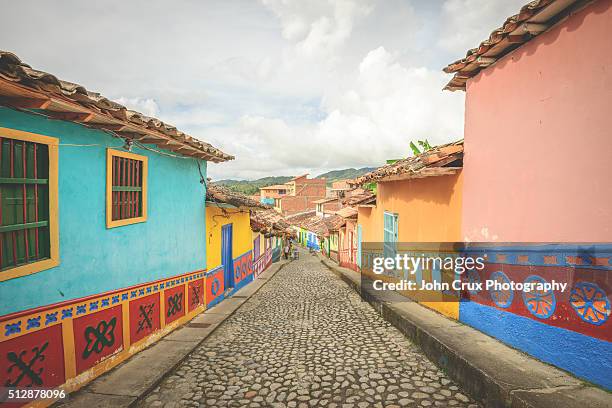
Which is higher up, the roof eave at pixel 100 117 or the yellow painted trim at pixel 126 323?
the roof eave at pixel 100 117

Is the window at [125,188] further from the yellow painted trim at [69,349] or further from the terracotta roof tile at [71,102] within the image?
the yellow painted trim at [69,349]

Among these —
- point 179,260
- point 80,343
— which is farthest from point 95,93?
point 179,260

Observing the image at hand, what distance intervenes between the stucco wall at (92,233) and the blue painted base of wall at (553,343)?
577 cm

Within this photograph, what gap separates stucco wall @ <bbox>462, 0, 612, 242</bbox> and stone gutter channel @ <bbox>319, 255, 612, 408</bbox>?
154cm

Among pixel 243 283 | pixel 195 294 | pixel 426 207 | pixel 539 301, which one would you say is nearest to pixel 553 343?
pixel 539 301

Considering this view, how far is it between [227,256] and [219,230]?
157 centimetres

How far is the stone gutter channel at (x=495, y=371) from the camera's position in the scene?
3391 mm

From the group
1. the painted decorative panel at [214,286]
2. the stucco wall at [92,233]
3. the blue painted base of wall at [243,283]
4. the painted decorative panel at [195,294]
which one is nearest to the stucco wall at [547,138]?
the stucco wall at [92,233]

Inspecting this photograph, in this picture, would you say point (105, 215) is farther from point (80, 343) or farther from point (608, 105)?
point (608, 105)

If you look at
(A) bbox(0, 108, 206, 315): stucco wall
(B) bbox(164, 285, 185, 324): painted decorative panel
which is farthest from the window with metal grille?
(B) bbox(164, 285, 185, 324): painted decorative panel

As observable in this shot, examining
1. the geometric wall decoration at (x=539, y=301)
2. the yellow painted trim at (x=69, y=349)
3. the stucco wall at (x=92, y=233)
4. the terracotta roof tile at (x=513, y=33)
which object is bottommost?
the yellow painted trim at (x=69, y=349)

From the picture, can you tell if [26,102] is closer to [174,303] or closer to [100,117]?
[100,117]

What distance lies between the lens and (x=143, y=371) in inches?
195

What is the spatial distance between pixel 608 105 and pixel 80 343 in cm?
676
